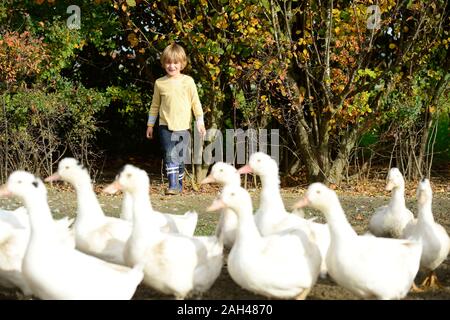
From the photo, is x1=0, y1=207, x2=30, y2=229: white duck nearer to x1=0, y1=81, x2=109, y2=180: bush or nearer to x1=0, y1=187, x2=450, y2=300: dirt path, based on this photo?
x1=0, y1=187, x2=450, y2=300: dirt path

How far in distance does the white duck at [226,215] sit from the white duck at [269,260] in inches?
32.8

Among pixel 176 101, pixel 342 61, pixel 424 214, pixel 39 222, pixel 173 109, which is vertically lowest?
pixel 424 214

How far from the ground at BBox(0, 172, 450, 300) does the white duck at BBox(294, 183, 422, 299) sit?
444mm

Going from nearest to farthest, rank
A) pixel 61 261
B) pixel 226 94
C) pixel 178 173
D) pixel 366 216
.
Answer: pixel 61 261
pixel 366 216
pixel 178 173
pixel 226 94

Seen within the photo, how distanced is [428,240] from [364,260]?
1.08 m

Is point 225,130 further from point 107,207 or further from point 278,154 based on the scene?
point 107,207

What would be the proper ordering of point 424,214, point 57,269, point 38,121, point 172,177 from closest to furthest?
point 57,269 < point 424,214 < point 172,177 < point 38,121

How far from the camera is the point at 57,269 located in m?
4.40

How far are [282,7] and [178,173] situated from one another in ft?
10.8

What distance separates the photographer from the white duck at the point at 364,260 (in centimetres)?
480

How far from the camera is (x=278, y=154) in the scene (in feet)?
42.8

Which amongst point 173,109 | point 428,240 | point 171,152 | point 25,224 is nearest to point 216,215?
point 171,152

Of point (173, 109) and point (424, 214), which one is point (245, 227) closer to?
point (424, 214)

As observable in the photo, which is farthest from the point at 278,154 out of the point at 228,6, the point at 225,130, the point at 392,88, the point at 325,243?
the point at 325,243
